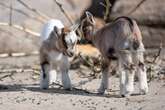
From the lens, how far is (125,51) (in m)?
9.67

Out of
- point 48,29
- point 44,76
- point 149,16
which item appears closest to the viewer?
point 44,76

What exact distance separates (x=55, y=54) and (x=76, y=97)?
1.02 m

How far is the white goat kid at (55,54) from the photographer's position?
10359mm

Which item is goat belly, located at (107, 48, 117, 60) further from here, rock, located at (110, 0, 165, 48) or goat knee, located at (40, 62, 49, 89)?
rock, located at (110, 0, 165, 48)

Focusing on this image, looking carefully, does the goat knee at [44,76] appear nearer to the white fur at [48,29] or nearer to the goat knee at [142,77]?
the white fur at [48,29]

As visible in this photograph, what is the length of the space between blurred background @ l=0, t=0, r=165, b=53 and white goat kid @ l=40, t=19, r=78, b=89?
423 centimetres

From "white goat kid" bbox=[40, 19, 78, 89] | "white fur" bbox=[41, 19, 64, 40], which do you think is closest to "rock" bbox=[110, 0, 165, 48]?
"white fur" bbox=[41, 19, 64, 40]

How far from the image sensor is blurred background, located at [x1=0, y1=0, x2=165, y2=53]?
14898 millimetres

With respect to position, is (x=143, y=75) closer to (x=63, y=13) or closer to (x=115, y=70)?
(x=115, y=70)

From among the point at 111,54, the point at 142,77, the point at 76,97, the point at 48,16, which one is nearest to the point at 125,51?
the point at 111,54

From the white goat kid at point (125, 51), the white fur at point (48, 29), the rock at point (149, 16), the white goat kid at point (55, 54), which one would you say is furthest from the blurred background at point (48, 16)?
the white goat kid at point (125, 51)

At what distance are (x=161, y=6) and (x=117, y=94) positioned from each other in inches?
202

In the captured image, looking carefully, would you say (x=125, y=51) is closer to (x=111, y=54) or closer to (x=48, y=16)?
(x=111, y=54)

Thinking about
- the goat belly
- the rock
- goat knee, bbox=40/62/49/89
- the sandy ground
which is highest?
the rock
